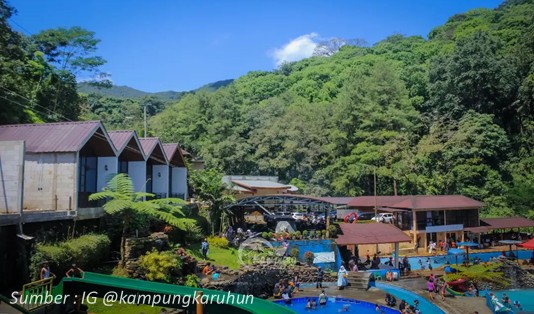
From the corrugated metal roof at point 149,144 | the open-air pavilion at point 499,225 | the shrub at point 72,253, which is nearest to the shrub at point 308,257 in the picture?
the corrugated metal roof at point 149,144

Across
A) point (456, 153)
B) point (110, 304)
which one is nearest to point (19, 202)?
point (110, 304)

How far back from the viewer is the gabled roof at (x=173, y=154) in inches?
1113

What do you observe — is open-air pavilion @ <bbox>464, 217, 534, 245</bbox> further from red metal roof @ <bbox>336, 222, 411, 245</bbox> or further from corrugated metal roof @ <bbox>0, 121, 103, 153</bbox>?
corrugated metal roof @ <bbox>0, 121, 103, 153</bbox>

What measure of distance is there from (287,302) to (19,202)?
14.4 meters

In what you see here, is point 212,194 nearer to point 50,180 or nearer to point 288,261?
point 288,261

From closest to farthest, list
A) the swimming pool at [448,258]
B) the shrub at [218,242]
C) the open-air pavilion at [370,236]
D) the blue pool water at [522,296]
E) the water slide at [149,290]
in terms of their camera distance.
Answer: the water slide at [149,290] → the blue pool water at [522,296] → the shrub at [218,242] → the open-air pavilion at [370,236] → the swimming pool at [448,258]

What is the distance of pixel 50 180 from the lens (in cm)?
1714

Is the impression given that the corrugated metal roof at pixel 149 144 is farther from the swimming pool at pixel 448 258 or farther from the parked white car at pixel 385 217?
the parked white car at pixel 385 217

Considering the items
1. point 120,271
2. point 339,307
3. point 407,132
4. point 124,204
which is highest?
point 407,132

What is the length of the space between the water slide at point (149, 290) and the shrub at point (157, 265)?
20.7 ft

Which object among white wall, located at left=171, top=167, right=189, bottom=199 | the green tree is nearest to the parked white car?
the green tree

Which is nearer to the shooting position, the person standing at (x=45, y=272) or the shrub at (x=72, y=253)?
the person standing at (x=45, y=272)

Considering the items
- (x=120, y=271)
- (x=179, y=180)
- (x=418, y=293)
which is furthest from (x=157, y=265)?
(x=418, y=293)

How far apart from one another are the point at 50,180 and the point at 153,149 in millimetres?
8165
